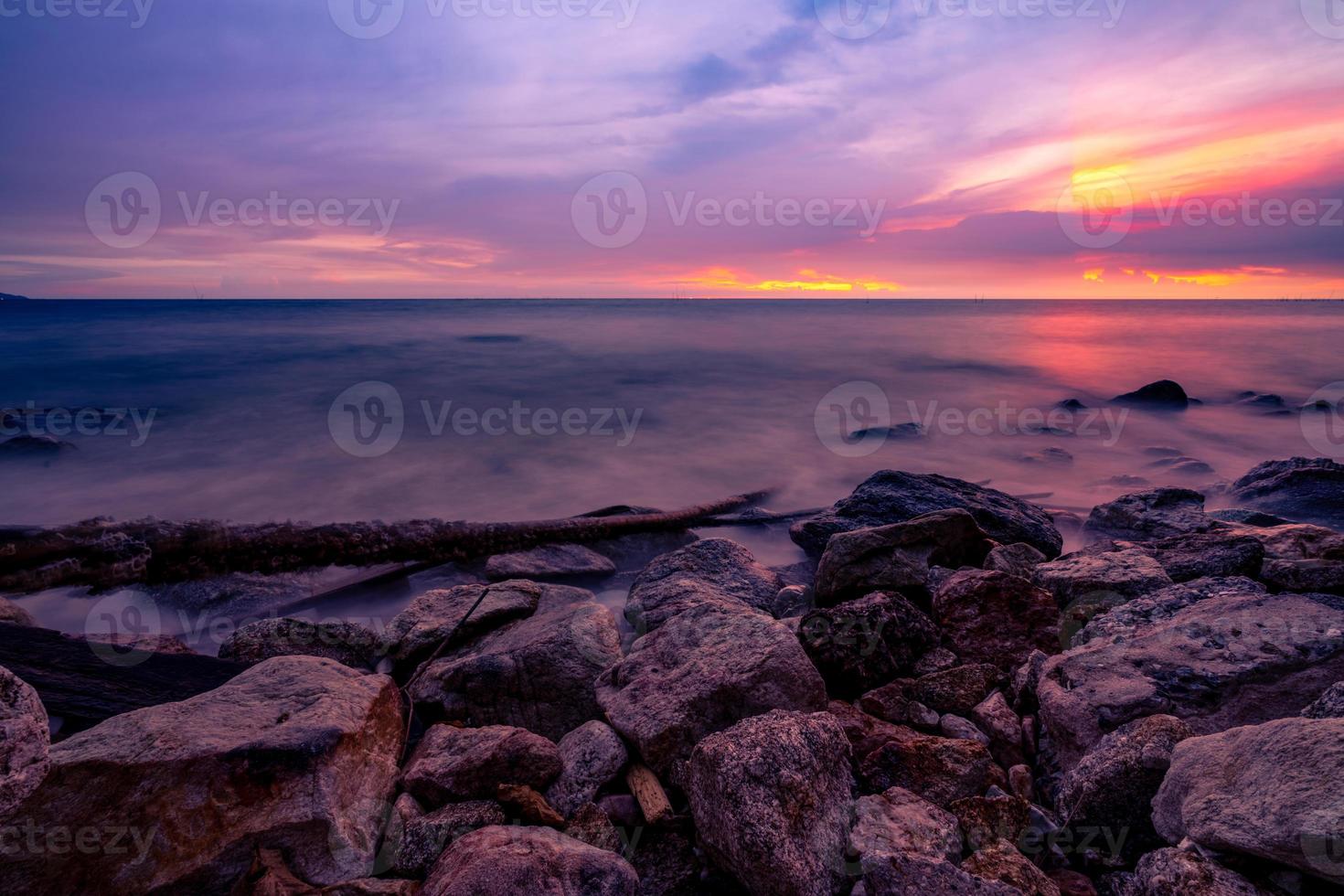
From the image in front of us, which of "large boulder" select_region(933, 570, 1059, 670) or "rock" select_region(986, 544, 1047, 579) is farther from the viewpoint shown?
"rock" select_region(986, 544, 1047, 579)

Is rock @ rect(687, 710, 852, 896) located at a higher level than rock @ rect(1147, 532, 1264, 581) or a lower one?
lower

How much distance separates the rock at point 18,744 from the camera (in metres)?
2.07

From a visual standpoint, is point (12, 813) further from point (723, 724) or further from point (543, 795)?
point (723, 724)

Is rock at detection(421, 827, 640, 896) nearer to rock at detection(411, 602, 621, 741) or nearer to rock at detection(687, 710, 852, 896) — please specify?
rock at detection(687, 710, 852, 896)

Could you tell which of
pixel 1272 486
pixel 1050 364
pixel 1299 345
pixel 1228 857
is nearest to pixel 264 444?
pixel 1228 857

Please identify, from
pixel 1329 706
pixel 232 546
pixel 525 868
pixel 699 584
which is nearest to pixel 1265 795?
pixel 1329 706

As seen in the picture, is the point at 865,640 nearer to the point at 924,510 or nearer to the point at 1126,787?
the point at 1126,787

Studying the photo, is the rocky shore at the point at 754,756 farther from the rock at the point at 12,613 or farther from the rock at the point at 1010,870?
the rock at the point at 12,613

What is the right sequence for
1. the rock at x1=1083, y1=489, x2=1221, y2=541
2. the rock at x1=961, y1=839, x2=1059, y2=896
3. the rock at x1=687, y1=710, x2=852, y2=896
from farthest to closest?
the rock at x1=1083, y1=489, x2=1221, y2=541 < the rock at x1=687, y1=710, x2=852, y2=896 < the rock at x1=961, y1=839, x2=1059, y2=896

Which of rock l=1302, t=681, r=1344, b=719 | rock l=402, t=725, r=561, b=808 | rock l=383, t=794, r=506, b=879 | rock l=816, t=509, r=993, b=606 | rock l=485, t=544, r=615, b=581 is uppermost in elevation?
rock l=1302, t=681, r=1344, b=719

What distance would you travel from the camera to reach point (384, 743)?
9.16 feet

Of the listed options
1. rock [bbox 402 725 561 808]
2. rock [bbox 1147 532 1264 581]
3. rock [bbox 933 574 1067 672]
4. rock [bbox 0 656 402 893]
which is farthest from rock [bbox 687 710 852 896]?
rock [bbox 1147 532 1264 581]

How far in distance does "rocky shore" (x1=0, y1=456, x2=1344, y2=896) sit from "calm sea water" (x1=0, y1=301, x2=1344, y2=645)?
3.91m

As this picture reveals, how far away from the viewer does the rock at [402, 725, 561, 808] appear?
2543 millimetres
